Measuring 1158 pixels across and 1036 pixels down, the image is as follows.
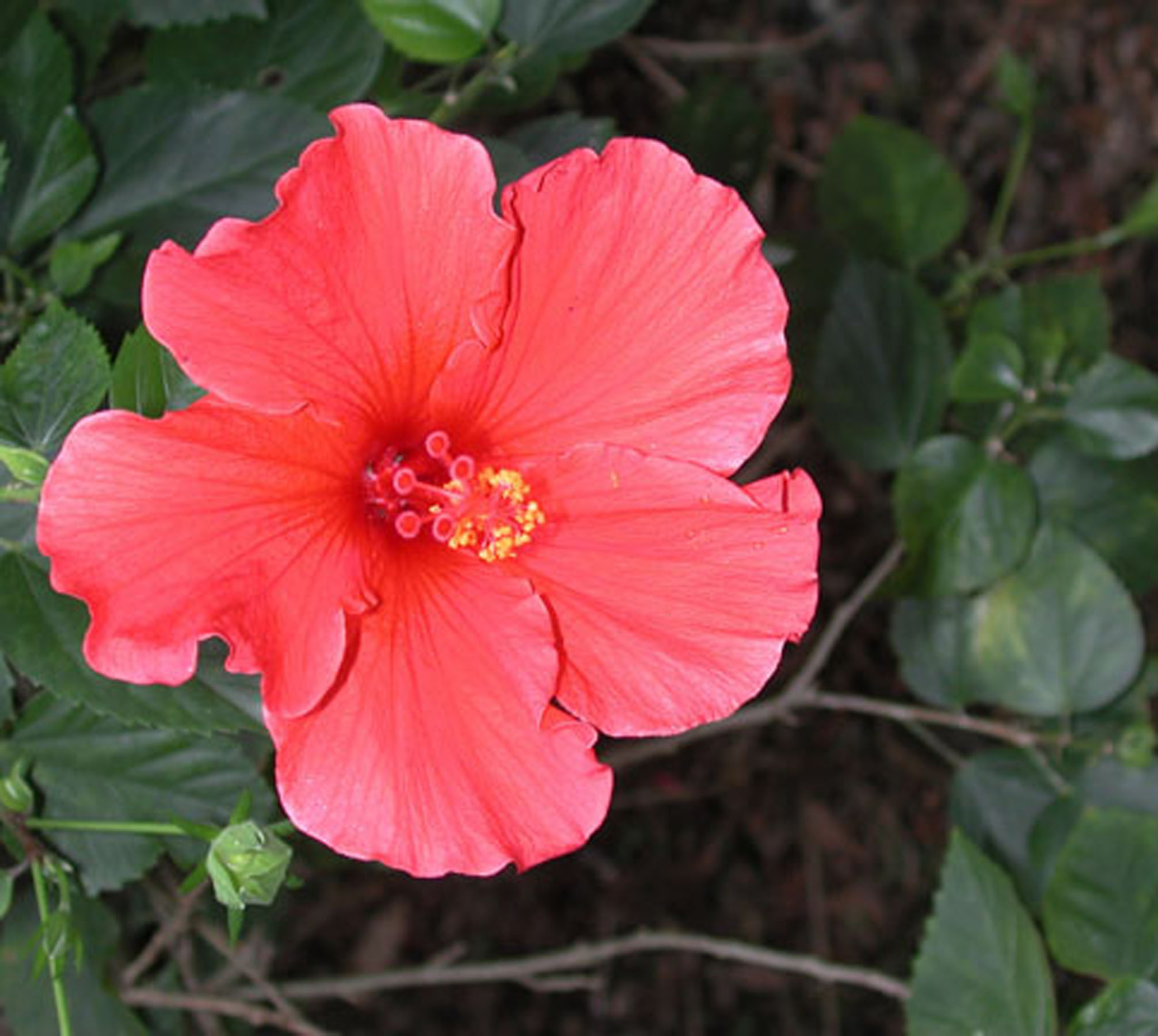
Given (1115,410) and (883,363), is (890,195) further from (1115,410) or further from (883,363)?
(1115,410)

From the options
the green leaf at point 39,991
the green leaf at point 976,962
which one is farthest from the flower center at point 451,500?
the green leaf at point 976,962

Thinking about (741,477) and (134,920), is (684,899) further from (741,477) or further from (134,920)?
(134,920)

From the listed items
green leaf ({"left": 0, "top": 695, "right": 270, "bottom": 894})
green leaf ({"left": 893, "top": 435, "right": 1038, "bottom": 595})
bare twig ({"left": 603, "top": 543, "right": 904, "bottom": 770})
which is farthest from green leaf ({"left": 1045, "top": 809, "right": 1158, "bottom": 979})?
green leaf ({"left": 0, "top": 695, "right": 270, "bottom": 894})

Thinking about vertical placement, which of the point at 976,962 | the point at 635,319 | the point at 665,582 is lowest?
the point at 976,962

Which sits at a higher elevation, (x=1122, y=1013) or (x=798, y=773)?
(x=1122, y=1013)

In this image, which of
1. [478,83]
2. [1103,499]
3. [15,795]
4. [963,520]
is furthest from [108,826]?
[1103,499]

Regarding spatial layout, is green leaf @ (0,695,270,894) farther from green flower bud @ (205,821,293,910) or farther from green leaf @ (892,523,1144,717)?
green leaf @ (892,523,1144,717)

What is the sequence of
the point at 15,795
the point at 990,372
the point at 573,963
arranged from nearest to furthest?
the point at 15,795 < the point at 990,372 < the point at 573,963

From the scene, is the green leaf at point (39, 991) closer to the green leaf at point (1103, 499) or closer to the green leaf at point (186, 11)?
the green leaf at point (186, 11)
